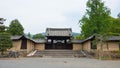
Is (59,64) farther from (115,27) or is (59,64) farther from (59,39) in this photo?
(115,27)

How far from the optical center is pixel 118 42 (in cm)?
3769

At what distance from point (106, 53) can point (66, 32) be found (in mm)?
16652

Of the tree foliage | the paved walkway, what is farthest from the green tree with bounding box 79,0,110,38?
the paved walkway

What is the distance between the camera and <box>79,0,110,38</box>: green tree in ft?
133

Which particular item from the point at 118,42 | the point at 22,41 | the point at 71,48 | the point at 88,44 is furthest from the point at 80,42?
the point at 22,41

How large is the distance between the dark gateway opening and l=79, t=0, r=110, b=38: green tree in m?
5.13

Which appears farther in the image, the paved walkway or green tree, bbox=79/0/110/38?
green tree, bbox=79/0/110/38

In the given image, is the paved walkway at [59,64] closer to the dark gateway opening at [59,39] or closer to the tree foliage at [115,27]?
the dark gateway opening at [59,39]

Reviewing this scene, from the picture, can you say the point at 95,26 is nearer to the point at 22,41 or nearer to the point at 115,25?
the point at 115,25

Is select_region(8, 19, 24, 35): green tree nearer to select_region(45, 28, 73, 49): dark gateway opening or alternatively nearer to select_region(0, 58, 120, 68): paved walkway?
select_region(45, 28, 73, 49): dark gateway opening

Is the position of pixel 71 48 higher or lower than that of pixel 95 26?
lower

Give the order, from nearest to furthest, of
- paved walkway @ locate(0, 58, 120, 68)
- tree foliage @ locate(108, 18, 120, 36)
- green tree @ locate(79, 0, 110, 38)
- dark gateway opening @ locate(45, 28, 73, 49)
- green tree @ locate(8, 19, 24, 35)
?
1. paved walkway @ locate(0, 58, 120, 68)
2. green tree @ locate(79, 0, 110, 38)
3. dark gateway opening @ locate(45, 28, 73, 49)
4. tree foliage @ locate(108, 18, 120, 36)
5. green tree @ locate(8, 19, 24, 35)

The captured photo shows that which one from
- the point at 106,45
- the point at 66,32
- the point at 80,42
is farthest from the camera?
the point at 66,32

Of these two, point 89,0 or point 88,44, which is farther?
point 89,0
